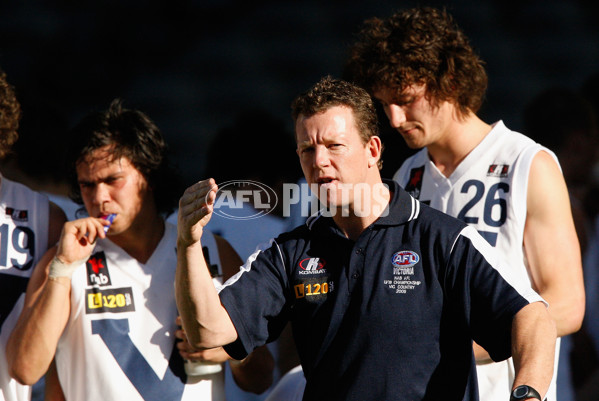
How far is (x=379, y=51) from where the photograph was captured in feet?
8.83

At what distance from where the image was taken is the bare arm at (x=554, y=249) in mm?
2256

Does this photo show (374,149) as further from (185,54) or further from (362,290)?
(185,54)

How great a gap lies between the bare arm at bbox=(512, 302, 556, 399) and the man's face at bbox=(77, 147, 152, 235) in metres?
1.26

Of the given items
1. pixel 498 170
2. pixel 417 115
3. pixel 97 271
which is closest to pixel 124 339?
pixel 97 271

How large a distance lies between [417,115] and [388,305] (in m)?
0.84

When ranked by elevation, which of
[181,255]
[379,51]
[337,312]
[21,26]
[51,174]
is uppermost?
[21,26]

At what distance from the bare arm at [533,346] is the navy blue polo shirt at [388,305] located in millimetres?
30

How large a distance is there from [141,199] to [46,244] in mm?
348

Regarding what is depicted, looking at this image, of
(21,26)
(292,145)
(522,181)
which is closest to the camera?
(522,181)

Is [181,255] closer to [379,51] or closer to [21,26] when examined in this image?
[379,51]

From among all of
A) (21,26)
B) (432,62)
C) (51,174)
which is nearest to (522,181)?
(432,62)

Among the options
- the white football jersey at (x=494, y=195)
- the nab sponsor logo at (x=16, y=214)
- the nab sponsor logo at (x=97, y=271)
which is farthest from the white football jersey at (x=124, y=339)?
the white football jersey at (x=494, y=195)

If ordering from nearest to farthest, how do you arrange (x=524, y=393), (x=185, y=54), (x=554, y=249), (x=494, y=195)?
1. (x=524, y=393)
2. (x=554, y=249)
3. (x=494, y=195)
4. (x=185, y=54)

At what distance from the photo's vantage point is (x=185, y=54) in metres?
4.11
